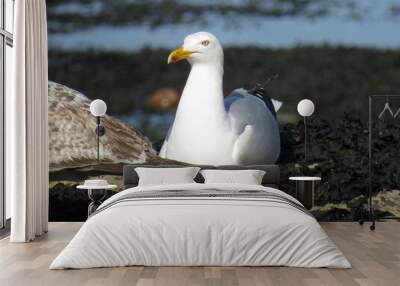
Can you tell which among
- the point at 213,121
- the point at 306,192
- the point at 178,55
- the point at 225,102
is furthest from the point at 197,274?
the point at 178,55

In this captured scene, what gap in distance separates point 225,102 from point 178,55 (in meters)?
0.87

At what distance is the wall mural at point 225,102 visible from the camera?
8.16 meters

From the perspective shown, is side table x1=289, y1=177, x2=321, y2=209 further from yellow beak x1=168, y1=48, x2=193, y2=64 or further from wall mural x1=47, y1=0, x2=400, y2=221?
yellow beak x1=168, y1=48, x2=193, y2=64

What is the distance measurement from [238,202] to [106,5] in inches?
162

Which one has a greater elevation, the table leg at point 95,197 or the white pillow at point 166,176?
the white pillow at point 166,176

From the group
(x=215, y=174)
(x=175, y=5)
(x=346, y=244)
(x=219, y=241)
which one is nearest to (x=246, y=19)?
(x=175, y=5)

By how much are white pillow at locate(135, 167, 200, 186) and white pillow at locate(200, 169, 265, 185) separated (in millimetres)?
212

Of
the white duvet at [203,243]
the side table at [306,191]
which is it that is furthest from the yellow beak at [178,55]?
the white duvet at [203,243]

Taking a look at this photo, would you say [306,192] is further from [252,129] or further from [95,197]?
[95,197]

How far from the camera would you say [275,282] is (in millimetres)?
4477

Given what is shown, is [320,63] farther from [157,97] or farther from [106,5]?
[106,5]

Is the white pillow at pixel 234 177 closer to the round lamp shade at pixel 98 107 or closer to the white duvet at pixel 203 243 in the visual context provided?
the round lamp shade at pixel 98 107

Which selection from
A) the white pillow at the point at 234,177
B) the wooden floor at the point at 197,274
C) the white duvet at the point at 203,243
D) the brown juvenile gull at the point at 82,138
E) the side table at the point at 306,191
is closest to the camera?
the wooden floor at the point at 197,274

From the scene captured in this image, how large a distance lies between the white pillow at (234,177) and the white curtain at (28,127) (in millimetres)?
1926
